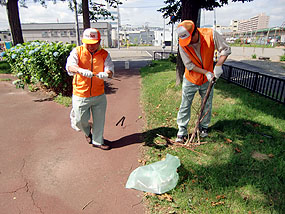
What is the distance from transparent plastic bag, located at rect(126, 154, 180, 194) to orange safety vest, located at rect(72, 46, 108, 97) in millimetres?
1462

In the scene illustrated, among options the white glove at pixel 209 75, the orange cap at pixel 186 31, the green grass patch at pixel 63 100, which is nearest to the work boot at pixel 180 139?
the white glove at pixel 209 75

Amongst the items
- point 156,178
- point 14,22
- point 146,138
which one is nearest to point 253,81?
point 146,138

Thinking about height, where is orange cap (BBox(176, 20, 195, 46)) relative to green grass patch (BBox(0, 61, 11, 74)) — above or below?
above

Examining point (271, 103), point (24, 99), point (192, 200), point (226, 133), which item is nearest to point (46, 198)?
point (192, 200)

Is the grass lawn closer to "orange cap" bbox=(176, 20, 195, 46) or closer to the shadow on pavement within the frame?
the shadow on pavement

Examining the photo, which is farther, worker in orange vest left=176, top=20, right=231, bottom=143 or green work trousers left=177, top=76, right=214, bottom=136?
green work trousers left=177, top=76, right=214, bottom=136

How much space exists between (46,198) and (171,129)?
270cm

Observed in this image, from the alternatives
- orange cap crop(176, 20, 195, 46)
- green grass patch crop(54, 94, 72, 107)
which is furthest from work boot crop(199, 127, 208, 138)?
green grass patch crop(54, 94, 72, 107)

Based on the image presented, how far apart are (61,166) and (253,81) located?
5.95 metres

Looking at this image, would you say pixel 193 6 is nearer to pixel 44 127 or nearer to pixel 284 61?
pixel 44 127

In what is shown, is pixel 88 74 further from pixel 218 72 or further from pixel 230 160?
pixel 230 160

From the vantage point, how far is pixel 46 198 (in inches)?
105

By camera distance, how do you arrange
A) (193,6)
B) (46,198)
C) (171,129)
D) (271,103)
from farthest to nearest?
(193,6), (271,103), (171,129), (46,198)

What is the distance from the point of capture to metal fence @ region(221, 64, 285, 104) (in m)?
5.74
